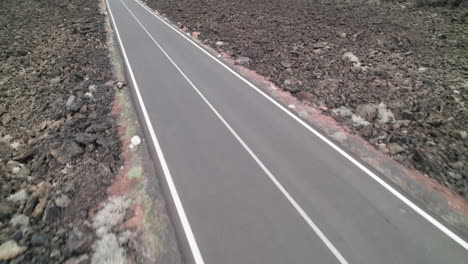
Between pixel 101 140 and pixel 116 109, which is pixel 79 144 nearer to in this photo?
pixel 101 140

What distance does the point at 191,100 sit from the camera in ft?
44.1

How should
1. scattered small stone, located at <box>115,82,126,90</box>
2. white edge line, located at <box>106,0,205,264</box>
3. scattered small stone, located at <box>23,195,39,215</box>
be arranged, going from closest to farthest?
white edge line, located at <box>106,0,205,264</box> → scattered small stone, located at <box>23,195,39,215</box> → scattered small stone, located at <box>115,82,126,90</box>

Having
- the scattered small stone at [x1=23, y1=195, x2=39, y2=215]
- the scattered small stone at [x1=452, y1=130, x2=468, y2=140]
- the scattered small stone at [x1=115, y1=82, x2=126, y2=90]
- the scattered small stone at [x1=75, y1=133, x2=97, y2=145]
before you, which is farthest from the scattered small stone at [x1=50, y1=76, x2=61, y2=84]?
the scattered small stone at [x1=452, y1=130, x2=468, y2=140]

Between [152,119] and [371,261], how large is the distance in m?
10.7

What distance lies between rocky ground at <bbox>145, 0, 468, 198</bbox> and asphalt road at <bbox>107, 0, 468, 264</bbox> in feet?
7.93

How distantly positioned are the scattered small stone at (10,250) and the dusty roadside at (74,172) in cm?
3

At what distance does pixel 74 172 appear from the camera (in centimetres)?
901

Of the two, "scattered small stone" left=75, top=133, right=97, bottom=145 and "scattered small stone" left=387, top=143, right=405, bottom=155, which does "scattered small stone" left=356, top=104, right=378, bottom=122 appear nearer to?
"scattered small stone" left=387, top=143, right=405, bottom=155

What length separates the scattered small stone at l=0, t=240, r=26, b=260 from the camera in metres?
6.14

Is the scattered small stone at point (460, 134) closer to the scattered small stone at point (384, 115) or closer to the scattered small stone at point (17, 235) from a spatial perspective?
the scattered small stone at point (384, 115)

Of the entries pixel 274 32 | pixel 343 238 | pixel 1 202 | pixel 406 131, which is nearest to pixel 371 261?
pixel 343 238

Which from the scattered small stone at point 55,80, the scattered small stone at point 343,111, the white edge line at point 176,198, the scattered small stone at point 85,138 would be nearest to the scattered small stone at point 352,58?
the scattered small stone at point 343,111

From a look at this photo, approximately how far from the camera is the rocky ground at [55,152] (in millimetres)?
6668

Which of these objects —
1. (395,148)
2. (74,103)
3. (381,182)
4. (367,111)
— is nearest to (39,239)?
(74,103)
